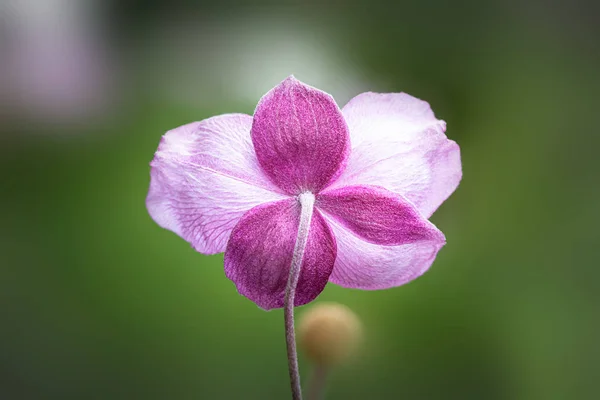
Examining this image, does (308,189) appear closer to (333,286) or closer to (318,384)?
(318,384)

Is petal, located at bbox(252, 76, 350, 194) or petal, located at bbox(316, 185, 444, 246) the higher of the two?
petal, located at bbox(252, 76, 350, 194)

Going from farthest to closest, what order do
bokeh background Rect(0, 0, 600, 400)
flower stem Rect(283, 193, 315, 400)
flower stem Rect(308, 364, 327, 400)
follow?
bokeh background Rect(0, 0, 600, 400) → flower stem Rect(308, 364, 327, 400) → flower stem Rect(283, 193, 315, 400)

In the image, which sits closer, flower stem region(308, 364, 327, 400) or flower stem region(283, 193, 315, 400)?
flower stem region(283, 193, 315, 400)

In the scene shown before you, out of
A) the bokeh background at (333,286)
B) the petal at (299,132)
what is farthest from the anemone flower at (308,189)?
the bokeh background at (333,286)

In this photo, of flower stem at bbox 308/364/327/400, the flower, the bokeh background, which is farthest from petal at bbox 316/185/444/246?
the bokeh background

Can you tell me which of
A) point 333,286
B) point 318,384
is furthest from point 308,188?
point 333,286

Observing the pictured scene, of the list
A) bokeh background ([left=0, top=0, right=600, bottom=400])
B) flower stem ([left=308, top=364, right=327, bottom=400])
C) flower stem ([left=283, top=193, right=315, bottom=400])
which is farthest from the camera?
bokeh background ([left=0, top=0, right=600, bottom=400])

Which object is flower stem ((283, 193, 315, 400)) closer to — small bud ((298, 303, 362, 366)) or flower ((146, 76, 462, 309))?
flower ((146, 76, 462, 309))
